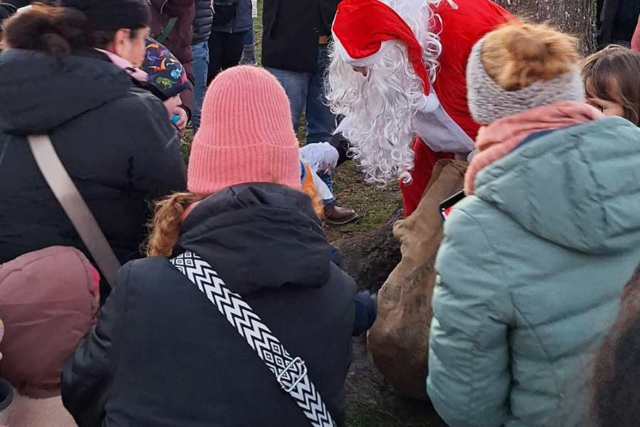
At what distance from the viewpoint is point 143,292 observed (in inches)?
63.8

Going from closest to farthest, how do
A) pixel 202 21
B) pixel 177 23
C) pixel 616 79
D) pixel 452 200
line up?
pixel 452 200 → pixel 616 79 → pixel 177 23 → pixel 202 21

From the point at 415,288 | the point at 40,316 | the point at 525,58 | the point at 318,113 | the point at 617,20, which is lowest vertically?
the point at 318,113

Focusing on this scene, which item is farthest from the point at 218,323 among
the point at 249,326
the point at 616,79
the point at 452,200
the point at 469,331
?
the point at 616,79

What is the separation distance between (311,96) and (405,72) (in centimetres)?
236

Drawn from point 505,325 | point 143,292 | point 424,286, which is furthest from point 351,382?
point 143,292

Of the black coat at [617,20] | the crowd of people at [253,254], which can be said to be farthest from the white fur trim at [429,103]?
the black coat at [617,20]

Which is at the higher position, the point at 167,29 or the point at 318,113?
the point at 167,29

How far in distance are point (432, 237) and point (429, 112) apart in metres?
0.46

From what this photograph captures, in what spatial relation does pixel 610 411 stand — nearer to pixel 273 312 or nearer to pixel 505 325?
pixel 505 325

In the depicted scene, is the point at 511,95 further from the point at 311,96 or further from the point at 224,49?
the point at 224,49

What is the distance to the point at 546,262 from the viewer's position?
5.61 ft

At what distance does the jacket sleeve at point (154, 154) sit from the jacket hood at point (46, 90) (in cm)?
10

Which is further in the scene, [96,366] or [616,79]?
[616,79]

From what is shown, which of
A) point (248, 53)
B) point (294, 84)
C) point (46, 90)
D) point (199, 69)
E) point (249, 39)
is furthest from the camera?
point (248, 53)
